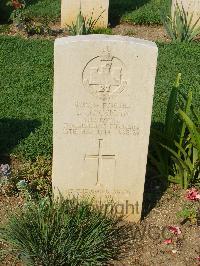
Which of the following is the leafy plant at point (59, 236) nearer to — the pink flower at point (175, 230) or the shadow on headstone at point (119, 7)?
the pink flower at point (175, 230)

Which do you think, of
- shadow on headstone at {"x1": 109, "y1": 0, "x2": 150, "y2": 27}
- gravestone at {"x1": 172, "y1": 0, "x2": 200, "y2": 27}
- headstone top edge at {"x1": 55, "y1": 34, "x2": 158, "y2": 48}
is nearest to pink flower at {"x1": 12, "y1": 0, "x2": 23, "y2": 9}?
shadow on headstone at {"x1": 109, "y1": 0, "x2": 150, "y2": 27}

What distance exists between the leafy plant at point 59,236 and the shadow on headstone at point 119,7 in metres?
5.88

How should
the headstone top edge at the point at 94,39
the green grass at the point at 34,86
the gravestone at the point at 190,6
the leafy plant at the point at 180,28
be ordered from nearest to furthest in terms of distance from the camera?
the headstone top edge at the point at 94,39 → the green grass at the point at 34,86 → the leafy plant at the point at 180,28 → the gravestone at the point at 190,6

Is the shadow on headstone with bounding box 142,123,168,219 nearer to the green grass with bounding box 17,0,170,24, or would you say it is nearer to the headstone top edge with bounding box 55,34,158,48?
the headstone top edge with bounding box 55,34,158,48

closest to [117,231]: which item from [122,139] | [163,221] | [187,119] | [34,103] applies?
[163,221]

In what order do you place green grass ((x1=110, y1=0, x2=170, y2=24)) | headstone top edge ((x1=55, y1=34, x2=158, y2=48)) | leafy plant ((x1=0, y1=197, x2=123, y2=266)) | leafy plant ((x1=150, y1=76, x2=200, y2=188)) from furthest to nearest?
1. green grass ((x1=110, y1=0, x2=170, y2=24))
2. leafy plant ((x1=150, y1=76, x2=200, y2=188))
3. leafy plant ((x1=0, y1=197, x2=123, y2=266))
4. headstone top edge ((x1=55, y1=34, x2=158, y2=48))

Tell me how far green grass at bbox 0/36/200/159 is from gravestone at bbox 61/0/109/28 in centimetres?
106

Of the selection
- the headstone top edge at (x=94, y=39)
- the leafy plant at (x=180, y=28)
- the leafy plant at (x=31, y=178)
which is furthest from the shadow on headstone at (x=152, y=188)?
the leafy plant at (x=180, y=28)

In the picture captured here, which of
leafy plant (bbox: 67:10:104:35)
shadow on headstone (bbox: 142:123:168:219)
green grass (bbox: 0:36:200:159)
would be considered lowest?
shadow on headstone (bbox: 142:123:168:219)

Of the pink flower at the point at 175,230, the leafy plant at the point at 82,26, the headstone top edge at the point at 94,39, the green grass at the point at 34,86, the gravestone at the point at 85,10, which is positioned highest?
the headstone top edge at the point at 94,39

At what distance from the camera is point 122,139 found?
402cm

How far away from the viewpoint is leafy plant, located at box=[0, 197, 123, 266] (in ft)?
12.2

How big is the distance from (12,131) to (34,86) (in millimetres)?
1293

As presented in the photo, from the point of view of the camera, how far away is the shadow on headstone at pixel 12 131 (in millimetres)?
5188
